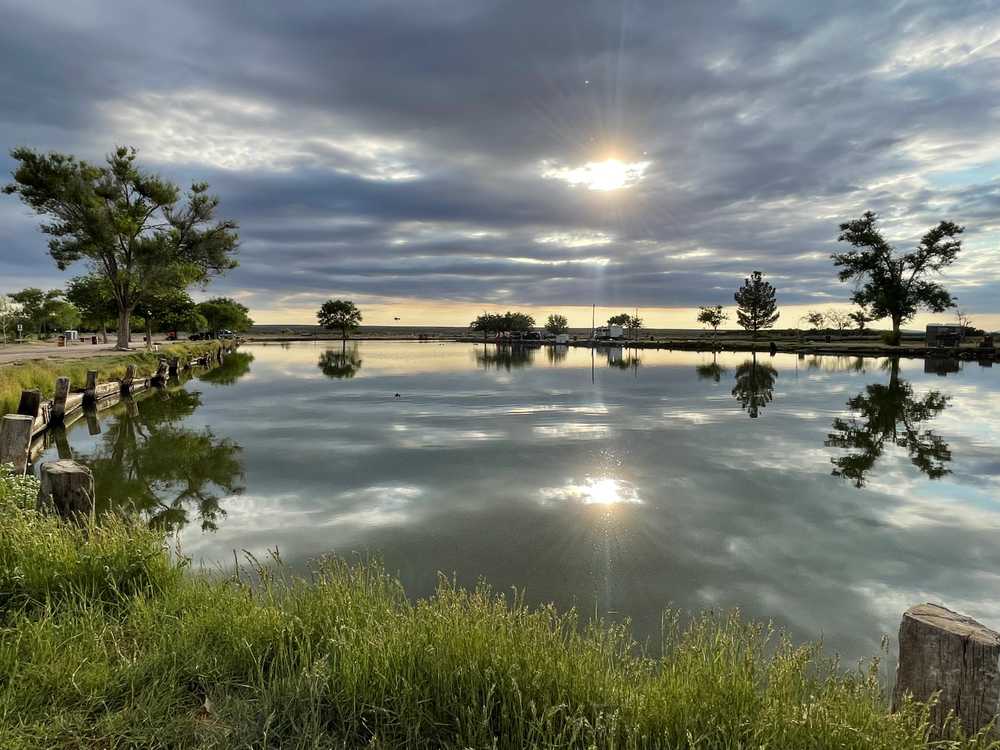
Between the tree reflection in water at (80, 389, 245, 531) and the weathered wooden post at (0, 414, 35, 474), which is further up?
the weathered wooden post at (0, 414, 35, 474)

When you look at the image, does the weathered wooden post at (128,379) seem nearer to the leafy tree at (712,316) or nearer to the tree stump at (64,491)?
the tree stump at (64,491)

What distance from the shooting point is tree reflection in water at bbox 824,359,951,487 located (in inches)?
538

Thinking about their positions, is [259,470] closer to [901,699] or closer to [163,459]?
[163,459]

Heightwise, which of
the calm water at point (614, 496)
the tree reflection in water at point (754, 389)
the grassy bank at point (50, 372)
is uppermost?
the grassy bank at point (50, 372)

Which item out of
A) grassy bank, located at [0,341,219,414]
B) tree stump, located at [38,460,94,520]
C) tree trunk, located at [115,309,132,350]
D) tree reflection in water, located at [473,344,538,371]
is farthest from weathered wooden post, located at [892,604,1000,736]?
tree trunk, located at [115,309,132,350]

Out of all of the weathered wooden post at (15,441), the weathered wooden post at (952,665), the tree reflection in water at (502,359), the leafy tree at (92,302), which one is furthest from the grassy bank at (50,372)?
the leafy tree at (92,302)

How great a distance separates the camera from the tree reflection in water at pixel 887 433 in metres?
13.7

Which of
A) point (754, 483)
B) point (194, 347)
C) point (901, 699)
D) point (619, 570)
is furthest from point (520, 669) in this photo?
point (194, 347)

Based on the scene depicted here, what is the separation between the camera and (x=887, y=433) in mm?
17797

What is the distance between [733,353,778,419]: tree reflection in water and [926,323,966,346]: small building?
117 ft

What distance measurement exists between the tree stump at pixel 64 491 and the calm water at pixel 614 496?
7.80 ft

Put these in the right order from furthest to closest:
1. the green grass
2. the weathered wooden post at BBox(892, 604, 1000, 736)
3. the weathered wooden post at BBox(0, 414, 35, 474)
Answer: the weathered wooden post at BBox(0, 414, 35, 474) < the green grass < the weathered wooden post at BBox(892, 604, 1000, 736)

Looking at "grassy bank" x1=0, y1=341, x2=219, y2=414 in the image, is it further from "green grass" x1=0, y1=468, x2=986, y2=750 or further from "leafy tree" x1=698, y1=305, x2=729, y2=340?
"leafy tree" x1=698, y1=305, x2=729, y2=340

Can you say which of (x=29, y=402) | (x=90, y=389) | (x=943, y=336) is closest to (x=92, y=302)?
(x=90, y=389)
